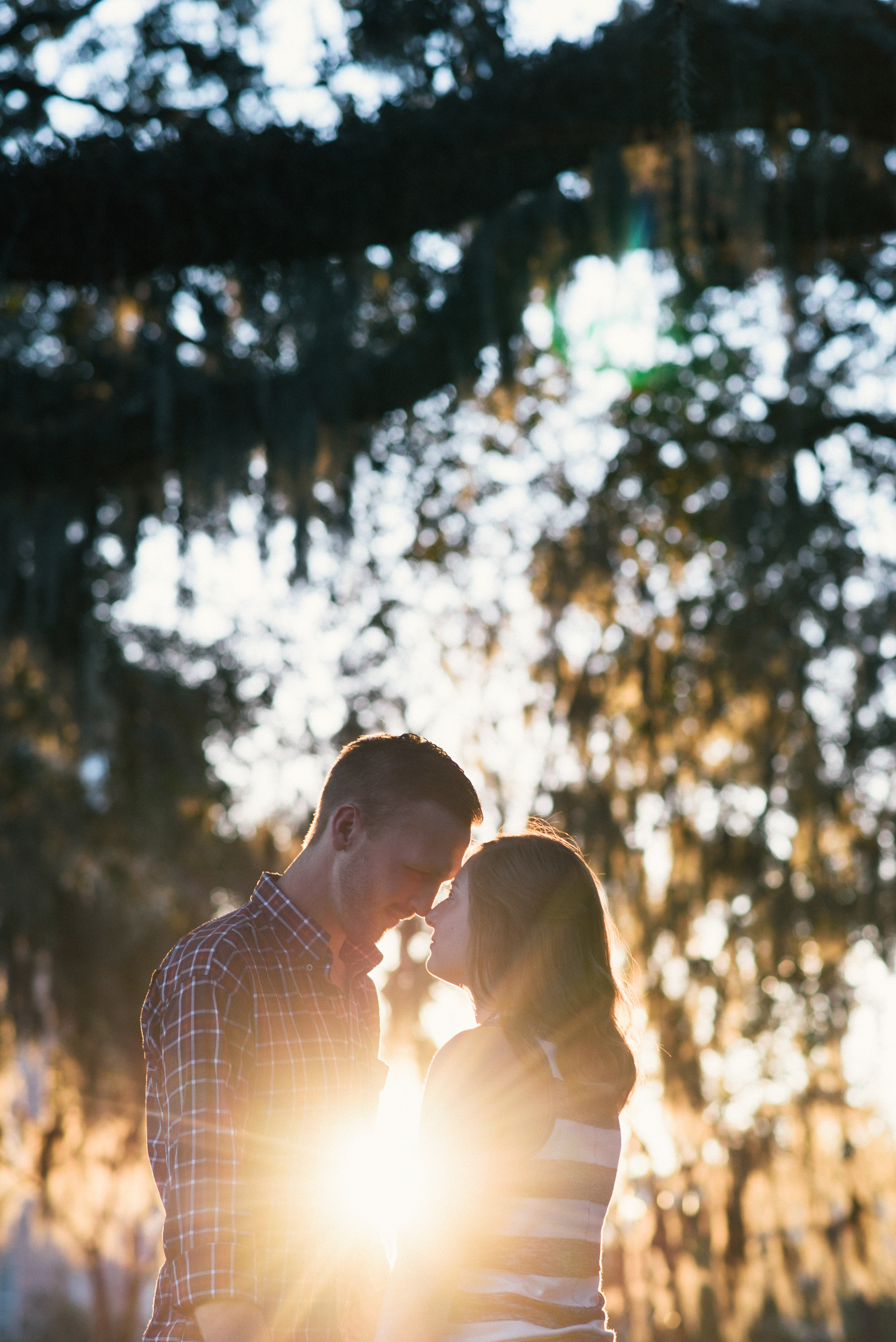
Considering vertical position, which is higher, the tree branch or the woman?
the tree branch

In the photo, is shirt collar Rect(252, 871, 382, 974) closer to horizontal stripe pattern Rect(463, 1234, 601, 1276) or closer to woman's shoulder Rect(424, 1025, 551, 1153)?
woman's shoulder Rect(424, 1025, 551, 1153)

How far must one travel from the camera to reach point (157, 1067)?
5.18 ft

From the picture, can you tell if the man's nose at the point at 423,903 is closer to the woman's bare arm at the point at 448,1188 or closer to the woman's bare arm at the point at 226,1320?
the woman's bare arm at the point at 448,1188

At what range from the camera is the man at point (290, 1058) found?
4.61 ft

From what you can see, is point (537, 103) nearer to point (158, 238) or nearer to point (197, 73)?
point (158, 238)

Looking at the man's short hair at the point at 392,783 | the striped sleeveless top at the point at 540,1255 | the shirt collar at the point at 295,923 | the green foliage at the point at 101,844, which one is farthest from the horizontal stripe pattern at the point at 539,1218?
the green foliage at the point at 101,844

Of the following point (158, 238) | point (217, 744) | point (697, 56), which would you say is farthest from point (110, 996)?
point (697, 56)

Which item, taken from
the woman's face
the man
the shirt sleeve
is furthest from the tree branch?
the shirt sleeve

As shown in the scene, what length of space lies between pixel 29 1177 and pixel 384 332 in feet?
41.9

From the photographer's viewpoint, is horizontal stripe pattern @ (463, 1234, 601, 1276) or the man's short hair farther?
the man's short hair

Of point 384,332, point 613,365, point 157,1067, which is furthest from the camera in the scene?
point 613,365

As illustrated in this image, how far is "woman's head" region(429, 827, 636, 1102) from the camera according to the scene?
5.00 feet

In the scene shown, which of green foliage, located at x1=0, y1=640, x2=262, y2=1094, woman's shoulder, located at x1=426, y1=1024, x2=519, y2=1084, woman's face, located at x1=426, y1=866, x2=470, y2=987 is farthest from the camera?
green foliage, located at x1=0, y1=640, x2=262, y2=1094

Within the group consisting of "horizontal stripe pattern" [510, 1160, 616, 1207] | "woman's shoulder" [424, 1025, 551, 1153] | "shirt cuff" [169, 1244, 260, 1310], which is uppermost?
"woman's shoulder" [424, 1025, 551, 1153]
